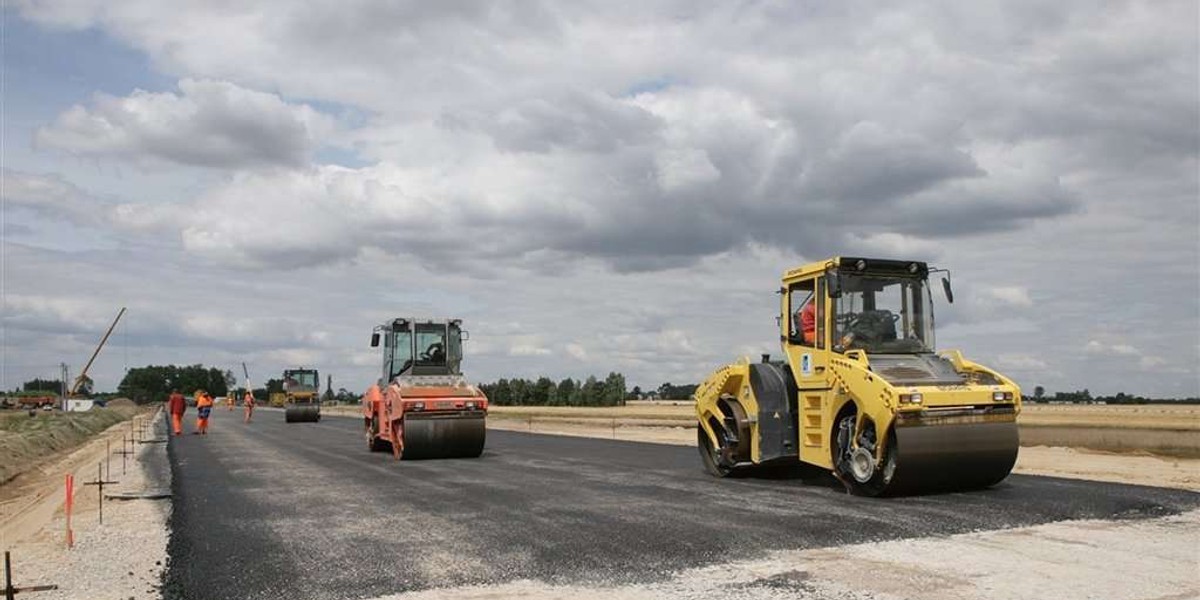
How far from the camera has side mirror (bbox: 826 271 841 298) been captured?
11.8 meters

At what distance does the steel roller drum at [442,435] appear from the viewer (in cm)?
1836

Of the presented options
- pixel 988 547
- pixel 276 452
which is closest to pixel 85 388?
pixel 276 452

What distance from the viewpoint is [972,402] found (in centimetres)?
1072

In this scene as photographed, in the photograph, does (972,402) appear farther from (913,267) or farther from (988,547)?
(988,547)

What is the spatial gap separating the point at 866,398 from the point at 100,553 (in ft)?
26.7

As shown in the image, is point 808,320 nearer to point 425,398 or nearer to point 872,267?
point 872,267

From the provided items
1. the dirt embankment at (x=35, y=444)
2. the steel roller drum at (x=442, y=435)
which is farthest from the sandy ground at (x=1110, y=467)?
the dirt embankment at (x=35, y=444)

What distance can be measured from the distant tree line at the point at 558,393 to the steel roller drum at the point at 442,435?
258 ft

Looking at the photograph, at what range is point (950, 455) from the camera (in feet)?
34.8

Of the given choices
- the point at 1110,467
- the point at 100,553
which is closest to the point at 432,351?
the point at 100,553

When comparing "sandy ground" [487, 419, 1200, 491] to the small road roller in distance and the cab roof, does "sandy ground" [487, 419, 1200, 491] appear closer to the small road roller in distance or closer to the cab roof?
the cab roof

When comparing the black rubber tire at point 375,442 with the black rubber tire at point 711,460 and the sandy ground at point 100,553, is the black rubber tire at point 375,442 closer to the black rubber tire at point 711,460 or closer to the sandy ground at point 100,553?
the sandy ground at point 100,553

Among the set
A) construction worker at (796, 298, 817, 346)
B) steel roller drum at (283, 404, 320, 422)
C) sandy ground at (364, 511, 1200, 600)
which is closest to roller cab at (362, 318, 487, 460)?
construction worker at (796, 298, 817, 346)

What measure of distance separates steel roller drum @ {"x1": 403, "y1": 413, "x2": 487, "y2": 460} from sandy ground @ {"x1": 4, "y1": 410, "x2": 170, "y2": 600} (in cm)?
603
